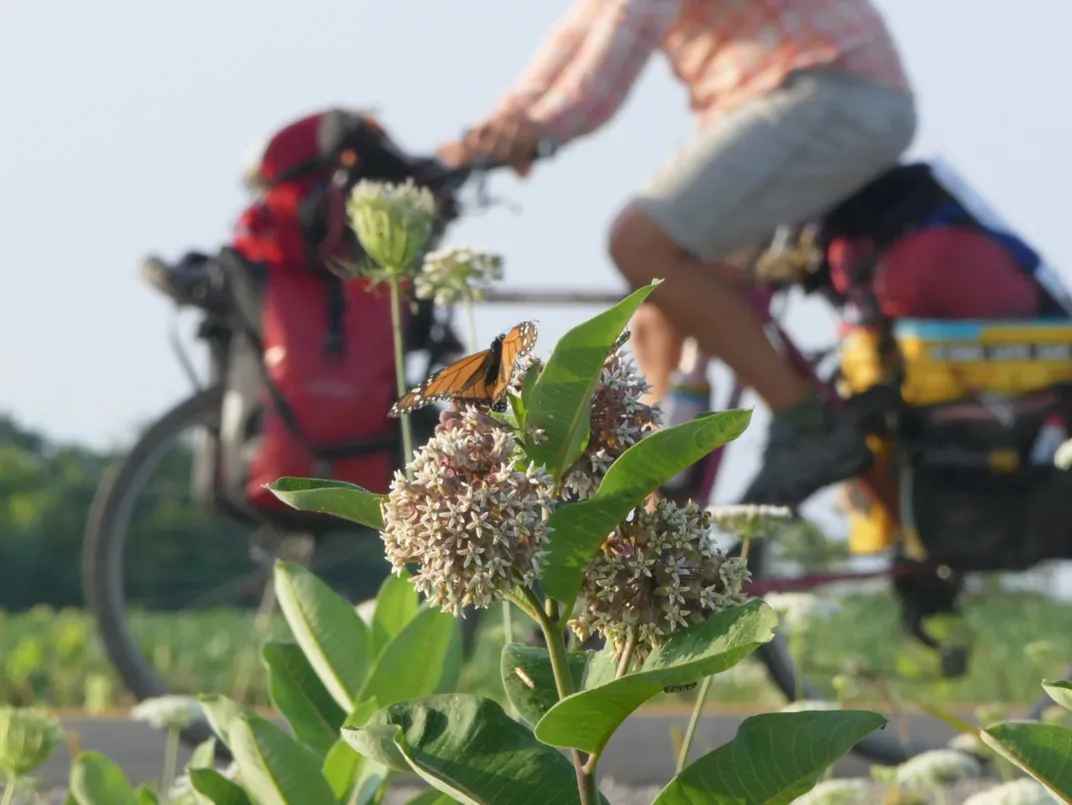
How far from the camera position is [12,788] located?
146 centimetres

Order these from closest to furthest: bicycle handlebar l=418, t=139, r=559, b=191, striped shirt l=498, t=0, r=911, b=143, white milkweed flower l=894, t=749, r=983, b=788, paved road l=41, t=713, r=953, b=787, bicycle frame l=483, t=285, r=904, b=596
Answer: white milkweed flower l=894, t=749, r=983, b=788, paved road l=41, t=713, r=953, b=787, striped shirt l=498, t=0, r=911, b=143, bicycle handlebar l=418, t=139, r=559, b=191, bicycle frame l=483, t=285, r=904, b=596

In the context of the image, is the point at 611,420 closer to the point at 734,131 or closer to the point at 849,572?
the point at 734,131

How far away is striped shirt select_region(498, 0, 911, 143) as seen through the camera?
3307mm

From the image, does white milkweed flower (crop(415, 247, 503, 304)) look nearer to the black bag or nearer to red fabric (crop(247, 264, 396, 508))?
red fabric (crop(247, 264, 396, 508))

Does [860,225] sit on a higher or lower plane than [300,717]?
lower

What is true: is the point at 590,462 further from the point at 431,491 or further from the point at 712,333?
the point at 712,333

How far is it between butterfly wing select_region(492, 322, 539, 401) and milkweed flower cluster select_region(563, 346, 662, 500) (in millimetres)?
48

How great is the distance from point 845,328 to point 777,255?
9.0 inches

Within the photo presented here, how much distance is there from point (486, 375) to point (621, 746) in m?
2.55

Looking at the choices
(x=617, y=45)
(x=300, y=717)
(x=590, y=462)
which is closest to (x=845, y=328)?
(x=617, y=45)

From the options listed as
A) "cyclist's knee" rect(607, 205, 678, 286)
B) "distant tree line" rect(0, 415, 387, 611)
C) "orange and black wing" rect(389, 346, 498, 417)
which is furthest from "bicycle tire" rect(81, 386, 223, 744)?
"distant tree line" rect(0, 415, 387, 611)

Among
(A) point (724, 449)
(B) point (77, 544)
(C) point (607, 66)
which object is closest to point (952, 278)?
(A) point (724, 449)

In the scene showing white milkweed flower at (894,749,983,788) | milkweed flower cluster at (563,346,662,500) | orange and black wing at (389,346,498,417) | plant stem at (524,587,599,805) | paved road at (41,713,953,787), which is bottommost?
paved road at (41,713,953,787)

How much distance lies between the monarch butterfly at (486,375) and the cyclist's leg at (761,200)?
7.81 feet
